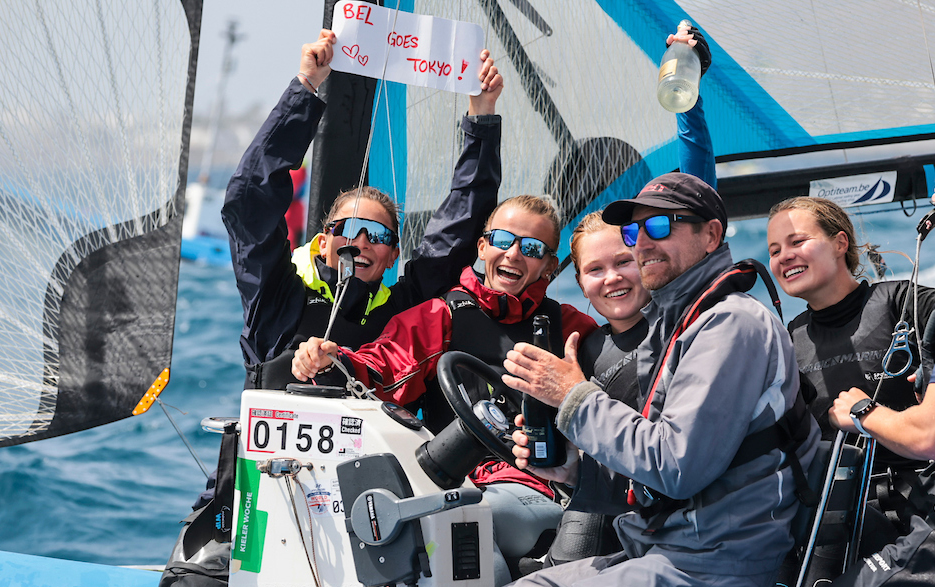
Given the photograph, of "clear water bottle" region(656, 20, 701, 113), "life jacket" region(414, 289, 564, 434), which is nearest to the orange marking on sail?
"life jacket" region(414, 289, 564, 434)

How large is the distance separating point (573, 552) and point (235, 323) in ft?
55.9

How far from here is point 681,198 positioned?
163 cm

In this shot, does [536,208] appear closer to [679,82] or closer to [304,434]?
[679,82]

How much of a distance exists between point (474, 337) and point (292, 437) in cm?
71

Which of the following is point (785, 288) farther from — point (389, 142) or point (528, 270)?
point (389, 142)

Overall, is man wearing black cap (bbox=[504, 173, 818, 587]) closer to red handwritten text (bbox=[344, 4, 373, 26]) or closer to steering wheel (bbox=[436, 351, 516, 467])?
steering wheel (bbox=[436, 351, 516, 467])

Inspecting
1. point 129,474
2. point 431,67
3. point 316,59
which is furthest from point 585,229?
point 129,474

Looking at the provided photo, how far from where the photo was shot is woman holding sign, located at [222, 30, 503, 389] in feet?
7.83

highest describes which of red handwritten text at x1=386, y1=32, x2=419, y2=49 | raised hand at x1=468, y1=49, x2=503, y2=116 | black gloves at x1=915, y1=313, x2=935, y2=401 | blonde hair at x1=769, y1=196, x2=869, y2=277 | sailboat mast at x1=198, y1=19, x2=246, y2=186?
sailboat mast at x1=198, y1=19, x2=246, y2=186

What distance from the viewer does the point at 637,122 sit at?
340 centimetres

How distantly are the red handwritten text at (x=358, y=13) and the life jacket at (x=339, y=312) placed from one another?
762 mm

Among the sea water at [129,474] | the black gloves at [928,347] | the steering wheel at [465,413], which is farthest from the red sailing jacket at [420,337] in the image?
the sea water at [129,474]

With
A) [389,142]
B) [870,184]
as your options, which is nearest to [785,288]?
[870,184]

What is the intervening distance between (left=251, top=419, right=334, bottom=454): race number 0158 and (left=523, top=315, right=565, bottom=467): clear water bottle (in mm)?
472
